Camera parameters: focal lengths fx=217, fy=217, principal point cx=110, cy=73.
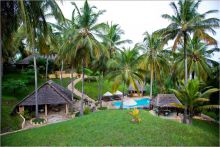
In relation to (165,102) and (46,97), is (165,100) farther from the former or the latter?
(46,97)

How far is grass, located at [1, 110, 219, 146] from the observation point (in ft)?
31.9

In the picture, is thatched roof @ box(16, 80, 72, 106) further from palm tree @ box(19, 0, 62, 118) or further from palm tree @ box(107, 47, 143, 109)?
palm tree @ box(19, 0, 62, 118)

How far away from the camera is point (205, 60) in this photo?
74.9ft

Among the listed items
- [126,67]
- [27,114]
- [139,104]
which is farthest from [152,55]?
[27,114]

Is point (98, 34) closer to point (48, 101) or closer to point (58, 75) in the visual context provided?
point (48, 101)

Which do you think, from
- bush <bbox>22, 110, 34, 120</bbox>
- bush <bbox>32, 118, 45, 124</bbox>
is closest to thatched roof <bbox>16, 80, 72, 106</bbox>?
bush <bbox>22, 110, 34, 120</bbox>

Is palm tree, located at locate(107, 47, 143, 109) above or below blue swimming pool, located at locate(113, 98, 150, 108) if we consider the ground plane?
above

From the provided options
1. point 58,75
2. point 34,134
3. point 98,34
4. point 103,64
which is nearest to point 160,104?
point 103,64

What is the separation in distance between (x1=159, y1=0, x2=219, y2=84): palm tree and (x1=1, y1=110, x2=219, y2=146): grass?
307 inches

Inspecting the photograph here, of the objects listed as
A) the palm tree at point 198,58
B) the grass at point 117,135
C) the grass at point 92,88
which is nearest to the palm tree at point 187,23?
the palm tree at point 198,58

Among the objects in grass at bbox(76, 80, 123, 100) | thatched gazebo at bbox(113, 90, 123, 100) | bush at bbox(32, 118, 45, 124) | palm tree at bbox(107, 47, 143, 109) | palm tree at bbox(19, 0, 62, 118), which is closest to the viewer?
palm tree at bbox(19, 0, 62, 118)

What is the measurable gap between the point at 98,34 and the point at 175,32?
20.1ft

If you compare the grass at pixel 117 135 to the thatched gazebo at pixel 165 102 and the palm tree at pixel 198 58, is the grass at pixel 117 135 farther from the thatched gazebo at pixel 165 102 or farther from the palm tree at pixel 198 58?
the palm tree at pixel 198 58

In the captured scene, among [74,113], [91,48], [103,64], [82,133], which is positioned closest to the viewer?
[82,133]
